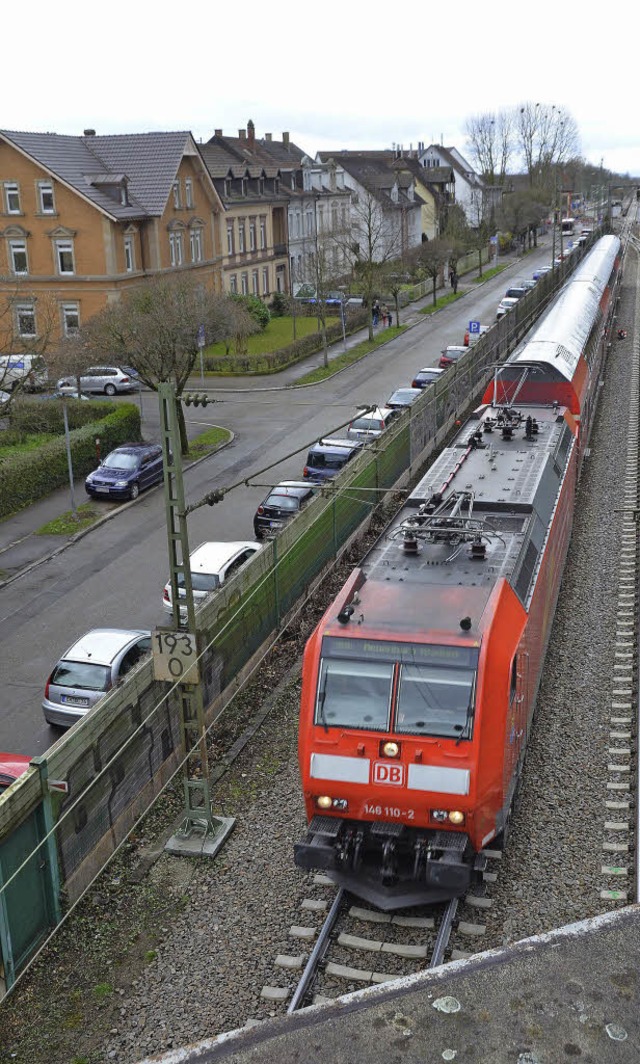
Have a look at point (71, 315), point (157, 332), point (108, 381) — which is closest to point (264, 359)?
point (108, 381)

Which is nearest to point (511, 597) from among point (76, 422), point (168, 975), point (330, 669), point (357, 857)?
point (330, 669)

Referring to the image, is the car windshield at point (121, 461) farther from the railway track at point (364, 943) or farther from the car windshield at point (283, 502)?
the railway track at point (364, 943)

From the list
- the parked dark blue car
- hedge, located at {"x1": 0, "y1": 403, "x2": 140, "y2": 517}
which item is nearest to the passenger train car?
the parked dark blue car

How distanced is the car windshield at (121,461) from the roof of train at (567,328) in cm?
1190

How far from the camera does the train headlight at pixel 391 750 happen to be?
1146cm

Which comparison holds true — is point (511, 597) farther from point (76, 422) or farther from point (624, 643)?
point (76, 422)

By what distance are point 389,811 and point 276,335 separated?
5148 cm

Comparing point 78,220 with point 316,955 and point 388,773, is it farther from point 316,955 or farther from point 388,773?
point 316,955

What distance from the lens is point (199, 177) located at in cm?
5756

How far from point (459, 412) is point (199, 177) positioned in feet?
84.9

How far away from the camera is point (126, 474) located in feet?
105

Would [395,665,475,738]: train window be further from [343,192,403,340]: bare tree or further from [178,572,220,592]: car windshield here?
[343,192,403,340]: bare tree

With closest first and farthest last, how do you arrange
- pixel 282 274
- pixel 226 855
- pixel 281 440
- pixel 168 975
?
1. pixel 168 975
2. pixel 226 855
3. pixel 281 440
4. pixel 282 274

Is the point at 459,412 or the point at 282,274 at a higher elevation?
the point at 282,274
